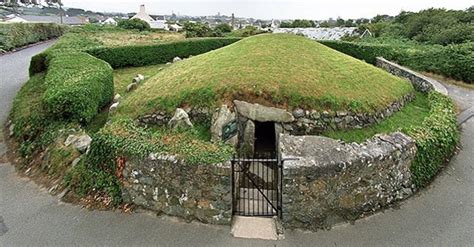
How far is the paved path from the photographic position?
6566 mm

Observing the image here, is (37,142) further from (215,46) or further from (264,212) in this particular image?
(215,46)

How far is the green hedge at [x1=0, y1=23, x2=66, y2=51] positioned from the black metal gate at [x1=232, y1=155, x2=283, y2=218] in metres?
22.8

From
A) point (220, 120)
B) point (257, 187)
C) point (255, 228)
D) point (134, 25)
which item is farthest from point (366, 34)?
point (255, 228)

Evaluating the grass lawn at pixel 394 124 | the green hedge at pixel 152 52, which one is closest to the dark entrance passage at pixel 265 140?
the grass lawn at pixel 394 124

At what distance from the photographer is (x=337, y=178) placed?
6.95 meters

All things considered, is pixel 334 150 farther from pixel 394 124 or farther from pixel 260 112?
pixel 394 124

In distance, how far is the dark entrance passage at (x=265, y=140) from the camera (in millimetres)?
10312

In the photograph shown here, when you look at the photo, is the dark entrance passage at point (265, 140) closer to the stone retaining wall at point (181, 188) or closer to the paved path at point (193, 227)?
the stone retaining wall at point (181, 188)

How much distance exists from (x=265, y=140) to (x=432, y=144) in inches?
188

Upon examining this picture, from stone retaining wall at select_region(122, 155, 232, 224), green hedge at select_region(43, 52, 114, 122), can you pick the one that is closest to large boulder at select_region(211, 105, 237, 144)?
stone retaining wall at select_region(122, 155, 232, 224)

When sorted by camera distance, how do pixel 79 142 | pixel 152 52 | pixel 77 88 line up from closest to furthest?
pixel 79 142 → pixel 77 88 → pixel 152 52

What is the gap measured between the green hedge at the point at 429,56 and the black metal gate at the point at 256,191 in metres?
15.8

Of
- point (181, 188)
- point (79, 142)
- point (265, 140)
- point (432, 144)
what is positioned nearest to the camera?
point (181, 188)

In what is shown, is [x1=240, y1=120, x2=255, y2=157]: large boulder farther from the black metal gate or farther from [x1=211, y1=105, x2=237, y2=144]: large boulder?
the black metal gate
